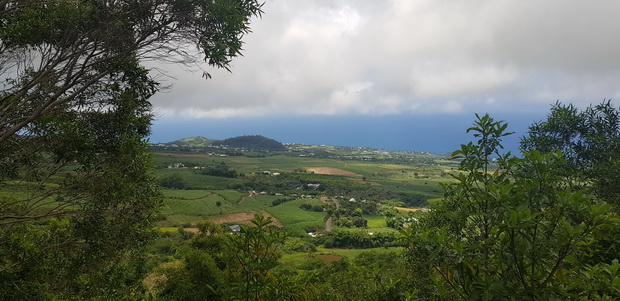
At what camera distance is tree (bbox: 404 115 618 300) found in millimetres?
1560

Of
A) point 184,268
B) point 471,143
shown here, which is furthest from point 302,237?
point 471,143

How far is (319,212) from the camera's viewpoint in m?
52.4

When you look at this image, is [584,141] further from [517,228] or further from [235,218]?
[235,218]

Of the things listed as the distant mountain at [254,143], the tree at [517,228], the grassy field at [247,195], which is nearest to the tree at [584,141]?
the tree at [517,228]

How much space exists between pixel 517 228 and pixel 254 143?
510 feet

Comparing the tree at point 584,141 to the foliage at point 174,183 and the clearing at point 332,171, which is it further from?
the clearing at point 332,171

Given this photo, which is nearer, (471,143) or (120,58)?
(471,143)

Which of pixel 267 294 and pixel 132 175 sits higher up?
pixel 132 175

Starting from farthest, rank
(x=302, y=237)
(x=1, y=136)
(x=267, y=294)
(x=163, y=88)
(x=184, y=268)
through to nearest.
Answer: (x=302, y=237), (x=184, y=268), (x=163, y=88), (x=1, y=136), (x=267, y=294)

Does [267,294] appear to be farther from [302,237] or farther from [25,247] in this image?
[302,237]

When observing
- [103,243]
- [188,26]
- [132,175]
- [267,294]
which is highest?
[188,26]

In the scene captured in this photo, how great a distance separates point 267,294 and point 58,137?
491 centimetres

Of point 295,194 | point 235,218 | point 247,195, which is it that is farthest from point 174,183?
point 295,194

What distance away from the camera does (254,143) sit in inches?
6068
